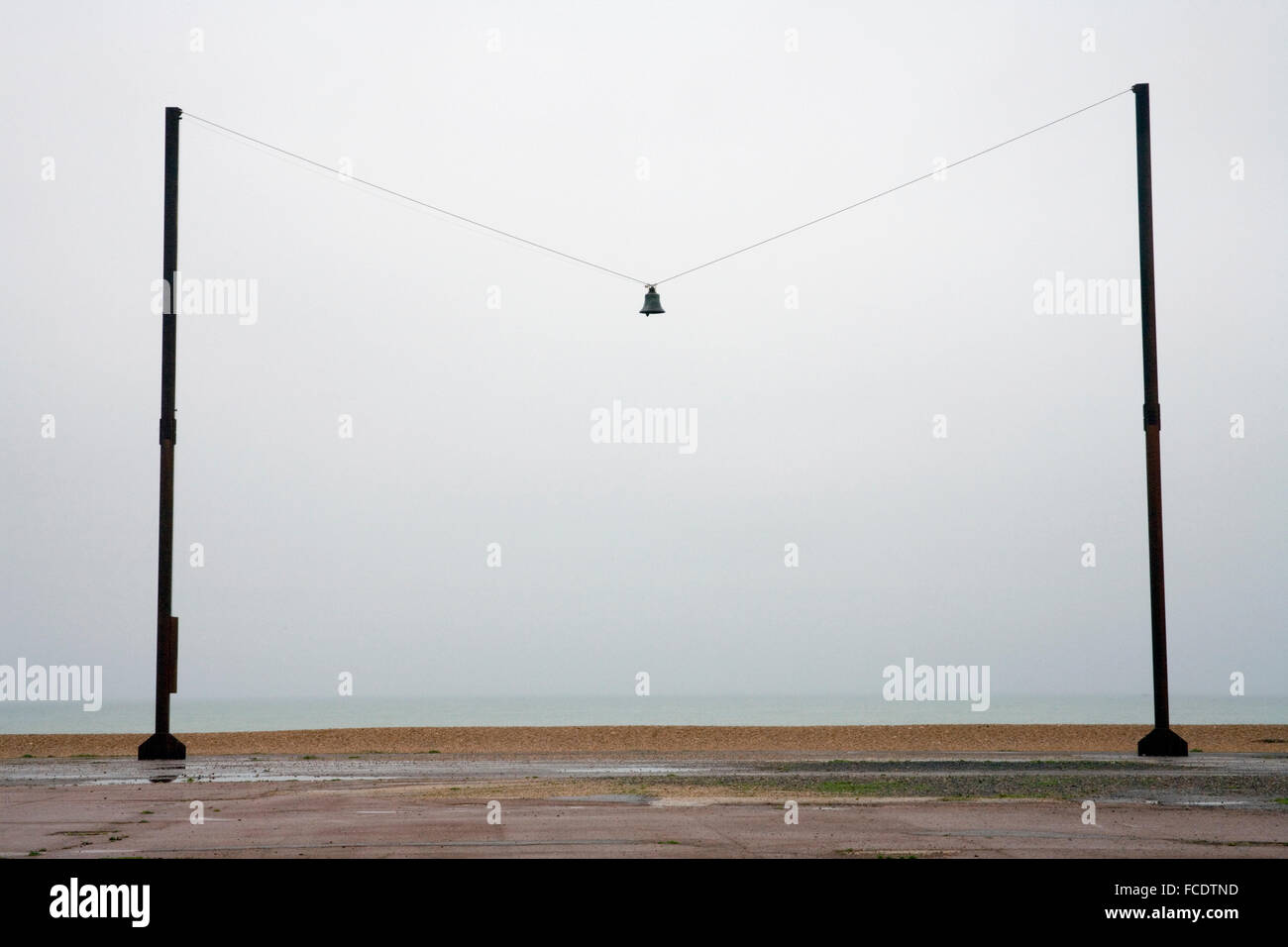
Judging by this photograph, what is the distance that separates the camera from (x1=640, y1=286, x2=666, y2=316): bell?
71.3ft

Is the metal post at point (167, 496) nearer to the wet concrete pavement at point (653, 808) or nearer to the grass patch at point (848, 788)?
the wet concrete pavement at point (653, 808)

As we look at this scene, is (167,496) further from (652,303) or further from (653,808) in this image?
(653,808)

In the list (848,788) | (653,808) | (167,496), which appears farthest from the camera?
(167,496)

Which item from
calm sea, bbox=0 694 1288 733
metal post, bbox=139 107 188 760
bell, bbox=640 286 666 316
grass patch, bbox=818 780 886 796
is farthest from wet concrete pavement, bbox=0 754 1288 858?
calm sea, bbox=0 694 1288 733

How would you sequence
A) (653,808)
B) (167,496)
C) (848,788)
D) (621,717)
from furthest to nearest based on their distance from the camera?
1. (621,717)
2. (167,496)
3. (848,788)
4. (653,808)

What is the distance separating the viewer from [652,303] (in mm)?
21828

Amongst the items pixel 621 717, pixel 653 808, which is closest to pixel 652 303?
pixel 653 808

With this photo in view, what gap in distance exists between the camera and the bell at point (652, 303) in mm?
21719

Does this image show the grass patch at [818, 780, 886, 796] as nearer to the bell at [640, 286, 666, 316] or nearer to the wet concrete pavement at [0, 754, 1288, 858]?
the wet concrete pavement at [0, 754, 1288, 858]

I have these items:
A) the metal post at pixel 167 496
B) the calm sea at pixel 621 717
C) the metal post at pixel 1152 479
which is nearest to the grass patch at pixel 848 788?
the metal post at pixel 1152 479

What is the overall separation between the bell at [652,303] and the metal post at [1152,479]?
27.1 feet

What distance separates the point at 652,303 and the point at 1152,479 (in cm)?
888
